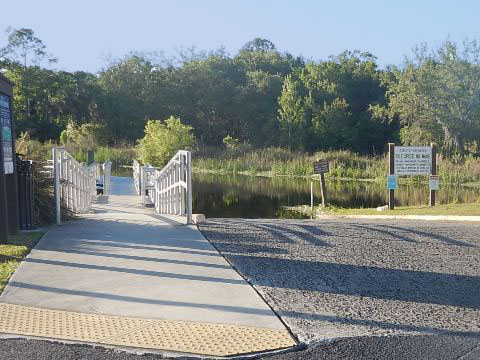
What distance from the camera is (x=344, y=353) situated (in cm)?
454

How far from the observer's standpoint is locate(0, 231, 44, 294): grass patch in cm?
689

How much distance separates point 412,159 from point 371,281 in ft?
50.8

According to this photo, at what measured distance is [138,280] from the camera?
6.62m

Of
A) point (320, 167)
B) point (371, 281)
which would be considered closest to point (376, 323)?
point (371, 281)

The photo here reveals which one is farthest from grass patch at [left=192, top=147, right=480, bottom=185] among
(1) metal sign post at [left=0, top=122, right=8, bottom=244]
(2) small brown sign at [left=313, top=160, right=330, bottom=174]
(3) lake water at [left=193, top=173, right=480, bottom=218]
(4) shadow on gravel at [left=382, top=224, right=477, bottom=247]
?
(1) metal sign post at [left=0, top=122, right=8, bottom=244]

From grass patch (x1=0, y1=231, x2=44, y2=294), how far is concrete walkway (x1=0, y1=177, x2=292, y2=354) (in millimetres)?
112

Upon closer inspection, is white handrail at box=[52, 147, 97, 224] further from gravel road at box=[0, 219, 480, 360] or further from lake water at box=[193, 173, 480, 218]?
lake water at box=[193, 173, 480, 218]

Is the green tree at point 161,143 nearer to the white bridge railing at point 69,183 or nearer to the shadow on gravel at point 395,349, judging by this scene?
the white bridge railing at point 69,183

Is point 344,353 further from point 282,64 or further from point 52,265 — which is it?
point 282,64

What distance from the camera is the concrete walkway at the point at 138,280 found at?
5543 millimetres

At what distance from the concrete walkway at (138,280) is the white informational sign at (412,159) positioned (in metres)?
13.3

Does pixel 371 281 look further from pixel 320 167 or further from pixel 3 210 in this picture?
pixel 320 167

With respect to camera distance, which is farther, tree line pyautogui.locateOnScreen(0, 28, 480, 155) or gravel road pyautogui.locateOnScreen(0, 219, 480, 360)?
tree line pyautogui.locateOnScreen(0, 28, 480, 155)

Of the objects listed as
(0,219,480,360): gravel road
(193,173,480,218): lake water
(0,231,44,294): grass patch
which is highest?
(0,231,44,294): grass patch
